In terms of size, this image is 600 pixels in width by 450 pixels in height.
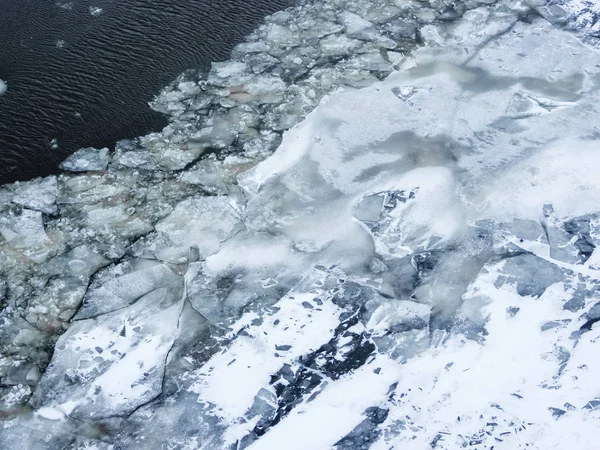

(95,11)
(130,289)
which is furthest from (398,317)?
(95,11)

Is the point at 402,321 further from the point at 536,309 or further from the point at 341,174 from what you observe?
the point at 341,174

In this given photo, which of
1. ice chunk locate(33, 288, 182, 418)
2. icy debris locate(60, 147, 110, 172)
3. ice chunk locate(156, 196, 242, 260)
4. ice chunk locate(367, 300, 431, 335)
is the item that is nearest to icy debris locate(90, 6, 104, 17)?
icy debris locate(60, 147, 110, 172)

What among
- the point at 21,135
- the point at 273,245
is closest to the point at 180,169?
the point at 273,245

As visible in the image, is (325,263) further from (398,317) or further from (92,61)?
(92,61)

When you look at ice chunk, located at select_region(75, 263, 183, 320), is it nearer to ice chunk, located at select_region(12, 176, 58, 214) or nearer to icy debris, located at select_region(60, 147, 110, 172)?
ice chunk, located at select_region(12, 176, 58, 214)

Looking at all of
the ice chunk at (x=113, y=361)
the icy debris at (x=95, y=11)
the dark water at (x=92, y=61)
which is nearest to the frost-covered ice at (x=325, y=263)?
the ice chunk at (x=113, y=361)

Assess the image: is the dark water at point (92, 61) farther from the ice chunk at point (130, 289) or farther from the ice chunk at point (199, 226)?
the ice chunk at point (130, 289)
